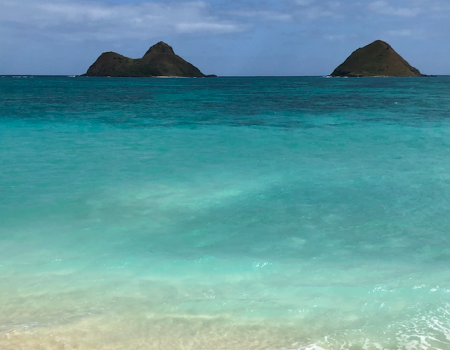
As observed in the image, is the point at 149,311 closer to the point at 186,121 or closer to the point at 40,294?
the point at 40,294

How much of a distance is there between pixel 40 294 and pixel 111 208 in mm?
4200

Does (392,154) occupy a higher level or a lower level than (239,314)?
higher

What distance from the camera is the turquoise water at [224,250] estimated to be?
568 cm

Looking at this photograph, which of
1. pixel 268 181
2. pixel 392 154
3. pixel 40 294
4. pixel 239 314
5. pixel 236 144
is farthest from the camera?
pixel 236 144

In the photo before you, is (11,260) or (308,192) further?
(308,192)

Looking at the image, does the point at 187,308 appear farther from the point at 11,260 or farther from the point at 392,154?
the point at 392,154

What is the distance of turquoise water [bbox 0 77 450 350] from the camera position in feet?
18.6

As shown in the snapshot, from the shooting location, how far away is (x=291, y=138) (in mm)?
21781

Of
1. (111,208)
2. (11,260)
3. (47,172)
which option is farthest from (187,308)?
(47,172)

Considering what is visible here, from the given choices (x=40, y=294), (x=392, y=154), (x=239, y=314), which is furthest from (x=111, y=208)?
(x=392, y=154)

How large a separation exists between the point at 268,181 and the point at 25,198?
6.94 metres

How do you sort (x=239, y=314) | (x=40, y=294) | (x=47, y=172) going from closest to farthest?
(x=239, y=314)
(x=40, y=294)
(x=47, y=172)

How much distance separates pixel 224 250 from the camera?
821cm

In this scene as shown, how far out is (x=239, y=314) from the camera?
6043mm
